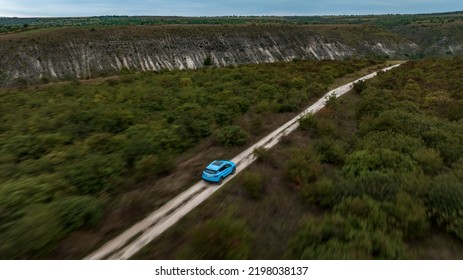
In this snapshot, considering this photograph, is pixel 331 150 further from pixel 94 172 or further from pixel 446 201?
pixel 94 172

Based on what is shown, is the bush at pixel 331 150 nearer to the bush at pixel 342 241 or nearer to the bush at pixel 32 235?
the bush at pixel 342 241

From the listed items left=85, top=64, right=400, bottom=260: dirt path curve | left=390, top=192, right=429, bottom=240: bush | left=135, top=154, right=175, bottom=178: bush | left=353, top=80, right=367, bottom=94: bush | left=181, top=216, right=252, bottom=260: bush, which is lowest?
left=85, top=64, right=400, bottom=260: dirt path curve

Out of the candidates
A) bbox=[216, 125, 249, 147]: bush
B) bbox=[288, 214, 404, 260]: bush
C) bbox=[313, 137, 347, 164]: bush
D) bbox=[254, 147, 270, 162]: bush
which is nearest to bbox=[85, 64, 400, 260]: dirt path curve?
bbox=[254, 147, 270, 162]: bush

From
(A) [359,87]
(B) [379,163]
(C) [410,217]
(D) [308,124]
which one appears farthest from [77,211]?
(A) [359,87]

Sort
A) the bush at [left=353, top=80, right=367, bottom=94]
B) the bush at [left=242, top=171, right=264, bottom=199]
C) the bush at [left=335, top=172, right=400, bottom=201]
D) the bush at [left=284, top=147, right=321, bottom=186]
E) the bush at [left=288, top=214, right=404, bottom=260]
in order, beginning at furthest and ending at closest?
1. the bush at [left=353, top=80, right=367, bottom=94]
2. the bush at [left=284, top=147, right=321, bottom=186]
3. the bush at [left=242, top=171, right=264, bottom=199]
4. the bush at [left=335, top=172, right=400, bottom=201]
5. the bush at [left=288, top=214, right=404, bottom=260]

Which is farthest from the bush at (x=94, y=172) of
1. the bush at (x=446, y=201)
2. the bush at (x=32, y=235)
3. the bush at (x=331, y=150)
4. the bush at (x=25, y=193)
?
the bush at (x=446, y=201)

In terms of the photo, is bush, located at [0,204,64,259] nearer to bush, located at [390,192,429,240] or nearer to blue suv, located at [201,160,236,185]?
blue suv, located at [201,160,236,185]

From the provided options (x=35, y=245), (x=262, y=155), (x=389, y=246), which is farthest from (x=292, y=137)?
(x=35, y=245)
